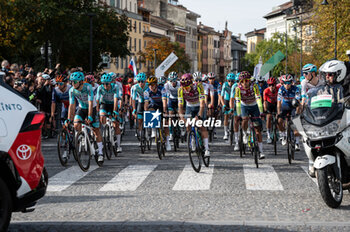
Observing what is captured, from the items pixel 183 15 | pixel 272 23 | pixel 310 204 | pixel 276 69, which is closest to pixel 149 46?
pixel 276 69

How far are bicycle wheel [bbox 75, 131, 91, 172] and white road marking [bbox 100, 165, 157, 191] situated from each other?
2.56 ft

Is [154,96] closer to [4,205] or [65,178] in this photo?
[65,178]

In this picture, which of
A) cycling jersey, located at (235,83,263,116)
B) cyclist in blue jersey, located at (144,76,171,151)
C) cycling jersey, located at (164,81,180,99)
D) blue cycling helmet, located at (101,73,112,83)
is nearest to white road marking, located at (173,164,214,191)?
cycling jersey, located at (235,83,263,116)

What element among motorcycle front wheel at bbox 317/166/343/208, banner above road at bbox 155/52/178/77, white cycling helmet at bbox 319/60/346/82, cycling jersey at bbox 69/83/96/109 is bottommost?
motorcycle front wheel at bbox 317/166/343/208

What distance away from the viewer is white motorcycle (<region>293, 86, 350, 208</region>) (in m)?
8.88

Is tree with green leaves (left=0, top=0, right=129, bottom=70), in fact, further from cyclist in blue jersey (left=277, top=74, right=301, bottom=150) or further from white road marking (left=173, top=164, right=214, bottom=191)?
white road marking (left=173, top=164, right=214, bottom=191)

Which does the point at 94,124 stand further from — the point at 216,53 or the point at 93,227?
the point at 216,53

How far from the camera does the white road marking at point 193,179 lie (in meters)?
11.4

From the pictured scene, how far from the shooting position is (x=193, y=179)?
12469mm

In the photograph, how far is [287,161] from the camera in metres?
15.7

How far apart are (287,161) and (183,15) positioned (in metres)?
132

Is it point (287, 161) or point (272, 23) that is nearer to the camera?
point (287, 161)

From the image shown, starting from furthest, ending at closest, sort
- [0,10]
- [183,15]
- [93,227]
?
[183,15], [0,10], [93,227]

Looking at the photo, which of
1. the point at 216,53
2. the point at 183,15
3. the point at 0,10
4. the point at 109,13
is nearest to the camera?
the point at 0,10
